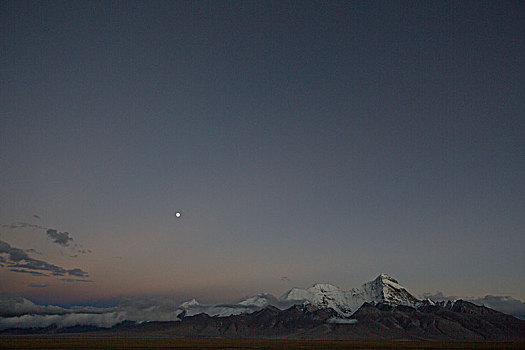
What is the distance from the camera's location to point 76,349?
7092 inches

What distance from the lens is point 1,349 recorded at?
561ft

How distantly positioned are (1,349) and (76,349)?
25.2 m
